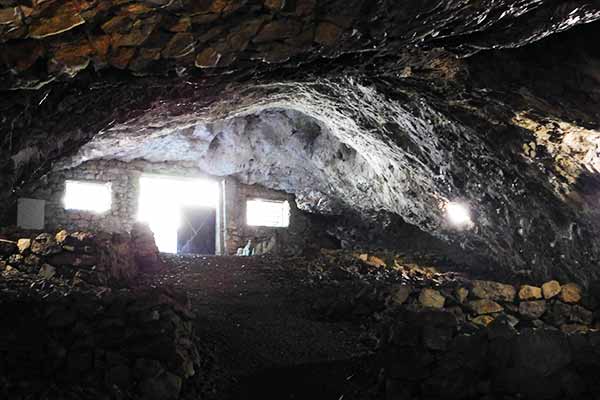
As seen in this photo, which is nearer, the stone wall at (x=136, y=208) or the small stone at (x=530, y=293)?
the small stone at (x=530, y=293)

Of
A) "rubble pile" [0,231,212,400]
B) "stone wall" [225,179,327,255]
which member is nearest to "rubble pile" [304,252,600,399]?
"rubble pile" [0,231,212,400]

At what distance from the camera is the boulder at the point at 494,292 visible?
980 centimetres

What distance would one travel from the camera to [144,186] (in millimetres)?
16172

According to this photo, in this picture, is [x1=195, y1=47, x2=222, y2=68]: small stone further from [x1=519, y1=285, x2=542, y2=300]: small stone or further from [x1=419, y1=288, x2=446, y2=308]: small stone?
[x1=519, y1=285, x2=542, y2=300]: small stone

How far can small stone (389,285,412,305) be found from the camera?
9164 millimetres

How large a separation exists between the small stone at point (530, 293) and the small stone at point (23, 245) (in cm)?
908

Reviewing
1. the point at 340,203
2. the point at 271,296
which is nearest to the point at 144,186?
the point at 340,203

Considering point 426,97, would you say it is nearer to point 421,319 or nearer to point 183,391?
point 421,319

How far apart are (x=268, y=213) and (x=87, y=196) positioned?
568 cm

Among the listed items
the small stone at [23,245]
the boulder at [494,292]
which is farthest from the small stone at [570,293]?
the small stone at [23,245]

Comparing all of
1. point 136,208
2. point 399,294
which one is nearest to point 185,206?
point 136,208

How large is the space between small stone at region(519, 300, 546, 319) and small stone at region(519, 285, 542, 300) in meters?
0.10

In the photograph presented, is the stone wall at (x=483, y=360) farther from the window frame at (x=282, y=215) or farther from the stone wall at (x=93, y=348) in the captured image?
the window frame at (x=282, y=215)

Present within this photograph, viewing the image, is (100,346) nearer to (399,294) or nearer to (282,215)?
(399,294)
